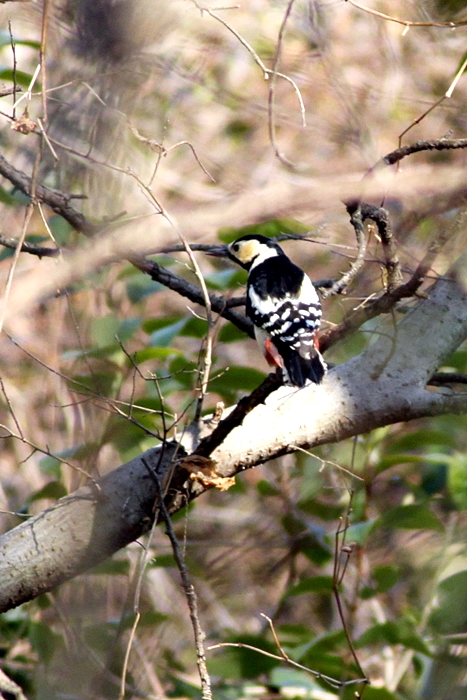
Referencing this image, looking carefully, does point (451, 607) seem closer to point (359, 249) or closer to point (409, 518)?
point (409, 518)

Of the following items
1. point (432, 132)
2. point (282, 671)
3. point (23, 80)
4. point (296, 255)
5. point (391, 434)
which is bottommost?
point (282, 671)

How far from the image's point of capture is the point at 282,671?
10.4 ft

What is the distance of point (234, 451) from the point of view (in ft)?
7.91

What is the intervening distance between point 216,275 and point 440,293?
87 cm

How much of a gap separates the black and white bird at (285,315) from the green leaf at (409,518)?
84 centimetres

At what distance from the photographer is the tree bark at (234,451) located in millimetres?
2320

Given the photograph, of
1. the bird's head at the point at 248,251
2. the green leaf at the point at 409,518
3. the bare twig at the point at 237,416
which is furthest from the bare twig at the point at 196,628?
the bird's head at the point at 248,251

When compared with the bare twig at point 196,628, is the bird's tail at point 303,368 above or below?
above

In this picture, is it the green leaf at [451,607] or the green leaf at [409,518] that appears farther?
the green leaf at [409,518]

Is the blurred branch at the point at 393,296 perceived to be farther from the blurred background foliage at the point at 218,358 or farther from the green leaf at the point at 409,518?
the green leaf at the point at 409,518

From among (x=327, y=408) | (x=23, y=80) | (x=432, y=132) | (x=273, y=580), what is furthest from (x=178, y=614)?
(x=432, y=132)

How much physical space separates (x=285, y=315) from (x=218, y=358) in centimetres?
149

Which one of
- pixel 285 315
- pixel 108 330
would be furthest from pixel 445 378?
pixel 108 330

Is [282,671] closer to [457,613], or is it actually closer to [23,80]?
[457,613]
